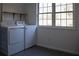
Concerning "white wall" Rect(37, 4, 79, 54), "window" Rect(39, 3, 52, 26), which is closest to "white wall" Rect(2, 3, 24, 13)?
"window" Rect(39, 3, 52, 26)

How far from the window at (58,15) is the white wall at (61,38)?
0.20 m

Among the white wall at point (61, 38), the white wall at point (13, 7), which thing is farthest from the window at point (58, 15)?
the white wall at point (13, 7)

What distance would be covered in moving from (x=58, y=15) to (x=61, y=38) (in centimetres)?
77

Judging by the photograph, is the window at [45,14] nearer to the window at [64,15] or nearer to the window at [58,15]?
the window at [58,15]

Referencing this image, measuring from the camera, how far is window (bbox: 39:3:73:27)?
315cm

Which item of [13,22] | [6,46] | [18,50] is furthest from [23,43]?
[13,22]

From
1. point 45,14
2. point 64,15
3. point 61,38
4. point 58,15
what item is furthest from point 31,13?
point 61,38

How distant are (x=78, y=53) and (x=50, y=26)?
4.02ft

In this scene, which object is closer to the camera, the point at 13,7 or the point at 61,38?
the point at 61,38

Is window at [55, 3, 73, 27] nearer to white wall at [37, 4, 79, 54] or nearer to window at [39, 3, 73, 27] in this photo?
window at [39, 3, 73, 27]

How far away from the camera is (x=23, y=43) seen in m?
3.23

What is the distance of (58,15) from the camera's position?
3389mm

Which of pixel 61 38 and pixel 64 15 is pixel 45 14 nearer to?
pixel 64 15

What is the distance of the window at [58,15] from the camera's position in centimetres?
315
